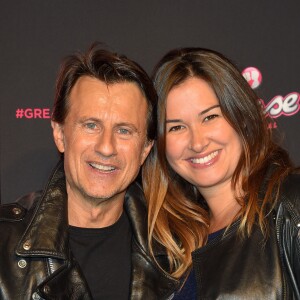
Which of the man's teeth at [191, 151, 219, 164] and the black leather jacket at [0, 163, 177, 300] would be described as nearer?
the black leather jacket at [0, 163, 177, 300]

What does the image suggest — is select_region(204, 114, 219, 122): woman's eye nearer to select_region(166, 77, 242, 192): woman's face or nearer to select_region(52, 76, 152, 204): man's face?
select_region(166, 77, 242, 192): woman's face

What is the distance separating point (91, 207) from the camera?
106 inches

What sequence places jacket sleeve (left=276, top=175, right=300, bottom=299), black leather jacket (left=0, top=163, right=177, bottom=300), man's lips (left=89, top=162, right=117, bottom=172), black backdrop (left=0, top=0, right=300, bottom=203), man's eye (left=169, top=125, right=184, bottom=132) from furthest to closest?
black backdrop (left=0, top=0, right=300, bottom=203) < man's eye (left=169, top=125, right=184, bottom=132) < man's lips (left=89, top=162, right=117, bottom=172) < black leather jacket (left=0, top=163, right=177, bottom=300) < jacket sleeve (left=276, top=175, right=300, bottom=299)

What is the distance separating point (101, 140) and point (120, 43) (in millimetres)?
930

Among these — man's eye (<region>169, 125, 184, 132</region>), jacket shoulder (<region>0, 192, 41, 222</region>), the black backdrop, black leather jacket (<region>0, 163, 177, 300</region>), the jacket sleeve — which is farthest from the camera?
the black backdrop

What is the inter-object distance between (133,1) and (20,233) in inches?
62.0

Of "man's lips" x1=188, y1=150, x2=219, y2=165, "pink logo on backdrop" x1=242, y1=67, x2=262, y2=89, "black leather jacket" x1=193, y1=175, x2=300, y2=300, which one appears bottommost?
"black leather jacket" x1=193, y1=175, x2=300, y2=300

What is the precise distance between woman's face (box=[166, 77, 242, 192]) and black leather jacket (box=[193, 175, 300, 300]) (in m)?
0.34

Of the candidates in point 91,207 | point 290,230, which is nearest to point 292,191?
point 290,230

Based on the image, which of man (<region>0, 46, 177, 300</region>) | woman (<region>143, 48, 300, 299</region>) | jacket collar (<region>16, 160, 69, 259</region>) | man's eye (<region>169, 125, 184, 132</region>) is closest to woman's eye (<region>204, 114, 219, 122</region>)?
woman (<region>143, 48, 300, 299</region>)

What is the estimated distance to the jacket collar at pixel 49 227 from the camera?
7.95 feet

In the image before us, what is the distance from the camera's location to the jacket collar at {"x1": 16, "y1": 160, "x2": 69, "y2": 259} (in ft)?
7.95

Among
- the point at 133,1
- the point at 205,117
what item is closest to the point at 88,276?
the point at 205,117

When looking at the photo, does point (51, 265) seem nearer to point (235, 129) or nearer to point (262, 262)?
point (262, 262)
